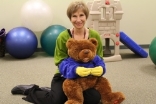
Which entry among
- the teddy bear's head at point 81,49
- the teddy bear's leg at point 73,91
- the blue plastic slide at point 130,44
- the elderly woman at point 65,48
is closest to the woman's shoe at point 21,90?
the elderly woman at point 65,48

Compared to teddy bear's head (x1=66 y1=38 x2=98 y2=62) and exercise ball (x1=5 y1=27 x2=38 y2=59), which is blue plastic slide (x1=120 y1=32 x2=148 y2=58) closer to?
exercise ball (x1=5 y1=27 x2=38 y2=59)

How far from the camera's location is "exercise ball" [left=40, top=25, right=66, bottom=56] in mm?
3404

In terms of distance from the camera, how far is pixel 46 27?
3.54m

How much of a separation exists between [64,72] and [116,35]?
177cm

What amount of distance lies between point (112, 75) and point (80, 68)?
113 cm

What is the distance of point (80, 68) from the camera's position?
1.51 metres

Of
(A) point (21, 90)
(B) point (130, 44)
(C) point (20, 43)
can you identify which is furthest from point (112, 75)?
(C) point (20, 43)

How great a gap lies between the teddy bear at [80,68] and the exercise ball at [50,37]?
180 centimetres

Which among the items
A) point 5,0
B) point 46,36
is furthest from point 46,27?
point 5,0

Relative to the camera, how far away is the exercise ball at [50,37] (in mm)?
3404

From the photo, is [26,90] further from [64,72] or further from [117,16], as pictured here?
[117,16]

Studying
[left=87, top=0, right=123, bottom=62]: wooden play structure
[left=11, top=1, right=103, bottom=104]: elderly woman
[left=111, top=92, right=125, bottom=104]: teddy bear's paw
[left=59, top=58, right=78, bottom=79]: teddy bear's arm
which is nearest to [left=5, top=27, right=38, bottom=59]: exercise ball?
[left=87, top=0, right=123, bottom=62]: wooden play structure

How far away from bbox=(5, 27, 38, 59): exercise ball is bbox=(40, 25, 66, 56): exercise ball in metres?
0.17

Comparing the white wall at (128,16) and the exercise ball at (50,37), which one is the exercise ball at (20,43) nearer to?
the exercise ball at (50,37)
